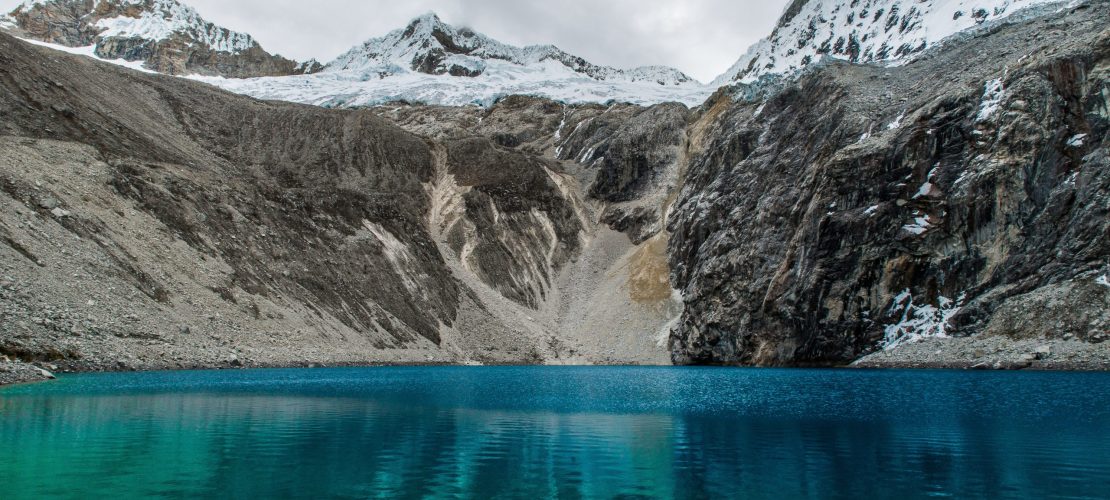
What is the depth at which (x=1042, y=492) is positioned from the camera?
16.7 metres

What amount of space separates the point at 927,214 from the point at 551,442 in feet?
201

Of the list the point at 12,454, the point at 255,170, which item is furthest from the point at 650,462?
the point at 255,170

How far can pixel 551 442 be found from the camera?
24891mm

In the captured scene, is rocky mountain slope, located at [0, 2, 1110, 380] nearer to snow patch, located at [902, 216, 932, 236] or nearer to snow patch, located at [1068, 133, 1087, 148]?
snow patch, located at [902, 216, 932, 236]

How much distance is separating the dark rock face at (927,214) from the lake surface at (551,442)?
80.6 ft

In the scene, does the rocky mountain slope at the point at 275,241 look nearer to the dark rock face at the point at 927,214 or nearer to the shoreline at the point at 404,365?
the shoreline at the point at 404,365

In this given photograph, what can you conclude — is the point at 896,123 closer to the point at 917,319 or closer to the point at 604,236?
the point at 917,319

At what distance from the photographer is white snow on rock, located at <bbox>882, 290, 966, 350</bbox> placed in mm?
67062

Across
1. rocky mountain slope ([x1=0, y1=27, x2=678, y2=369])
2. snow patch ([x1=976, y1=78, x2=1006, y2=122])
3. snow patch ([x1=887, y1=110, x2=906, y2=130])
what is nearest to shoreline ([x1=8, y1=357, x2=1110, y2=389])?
rocky mountain slope ([x1=0, y1=27, x2=678, y2=369])

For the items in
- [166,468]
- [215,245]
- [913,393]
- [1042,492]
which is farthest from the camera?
[215,245]

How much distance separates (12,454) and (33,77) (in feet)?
262

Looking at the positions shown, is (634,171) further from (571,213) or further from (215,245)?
(215,245)

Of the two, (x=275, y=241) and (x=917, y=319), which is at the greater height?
(x=275, y=241)

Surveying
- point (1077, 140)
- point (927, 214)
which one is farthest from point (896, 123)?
point (1077, 140)
